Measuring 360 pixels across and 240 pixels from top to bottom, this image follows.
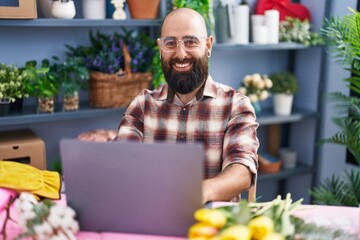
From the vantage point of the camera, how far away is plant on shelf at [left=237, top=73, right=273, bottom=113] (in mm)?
2883

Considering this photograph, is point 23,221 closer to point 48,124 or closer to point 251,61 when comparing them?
point 48,124

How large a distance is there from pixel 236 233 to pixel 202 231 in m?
0.07

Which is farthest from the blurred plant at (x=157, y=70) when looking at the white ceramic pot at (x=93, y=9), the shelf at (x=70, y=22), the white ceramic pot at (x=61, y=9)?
the white ceramic pot at (x=61, y=9)

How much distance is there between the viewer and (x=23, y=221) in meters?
0.97

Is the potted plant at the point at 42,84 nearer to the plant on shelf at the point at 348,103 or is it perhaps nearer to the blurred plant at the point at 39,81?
the blurred plant at the point at 39,81

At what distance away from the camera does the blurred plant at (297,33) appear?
2.87 m

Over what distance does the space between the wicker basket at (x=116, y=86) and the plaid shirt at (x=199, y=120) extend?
0.67 m

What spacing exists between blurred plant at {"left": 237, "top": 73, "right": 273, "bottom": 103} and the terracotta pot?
808 mm

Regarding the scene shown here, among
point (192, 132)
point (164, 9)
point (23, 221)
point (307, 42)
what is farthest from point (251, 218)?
point (307, 42)

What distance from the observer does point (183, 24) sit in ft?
5.32

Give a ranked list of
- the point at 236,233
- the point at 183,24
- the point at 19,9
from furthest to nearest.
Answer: the point at 19,9
the point at 183,24
the point at 236,233

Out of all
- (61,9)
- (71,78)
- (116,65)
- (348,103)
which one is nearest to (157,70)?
(116,65)

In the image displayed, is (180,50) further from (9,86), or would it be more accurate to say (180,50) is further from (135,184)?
(9,86)

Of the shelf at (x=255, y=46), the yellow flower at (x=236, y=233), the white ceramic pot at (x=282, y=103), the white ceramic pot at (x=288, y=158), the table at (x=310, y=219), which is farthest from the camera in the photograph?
the white ceramic pot at (x=288, y=158)
